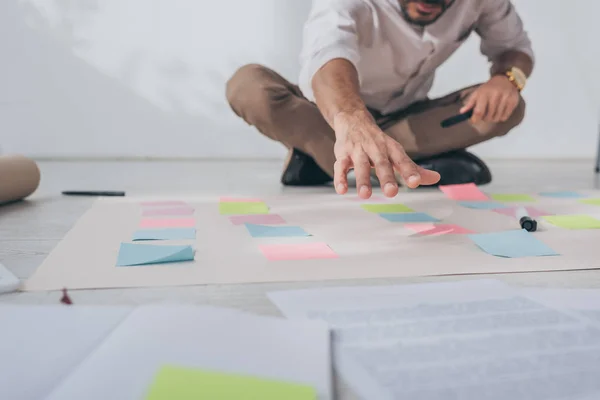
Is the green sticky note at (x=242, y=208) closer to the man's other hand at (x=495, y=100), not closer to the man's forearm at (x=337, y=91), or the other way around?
the man's forearm at (x=337, y=91)

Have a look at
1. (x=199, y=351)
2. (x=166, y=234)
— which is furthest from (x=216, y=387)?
(x=166, y=234)

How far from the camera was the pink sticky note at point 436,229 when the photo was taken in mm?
1082

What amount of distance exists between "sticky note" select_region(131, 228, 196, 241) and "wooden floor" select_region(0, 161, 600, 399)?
14cm

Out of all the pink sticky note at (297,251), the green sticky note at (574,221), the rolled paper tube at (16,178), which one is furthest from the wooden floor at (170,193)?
the green sticky note at (574,221)

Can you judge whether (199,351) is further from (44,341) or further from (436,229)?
(436,229)

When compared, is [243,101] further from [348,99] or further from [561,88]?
[561,88]

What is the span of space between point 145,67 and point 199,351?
2.62m

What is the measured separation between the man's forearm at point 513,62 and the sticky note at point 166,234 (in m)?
1.14

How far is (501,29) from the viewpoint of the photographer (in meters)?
1.79

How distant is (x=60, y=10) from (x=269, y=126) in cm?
156

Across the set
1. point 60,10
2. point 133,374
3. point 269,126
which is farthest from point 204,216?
point 60,10

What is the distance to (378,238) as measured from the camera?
1.05 m

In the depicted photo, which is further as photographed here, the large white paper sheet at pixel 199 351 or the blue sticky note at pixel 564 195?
the blue sticky note at pixel 564 195

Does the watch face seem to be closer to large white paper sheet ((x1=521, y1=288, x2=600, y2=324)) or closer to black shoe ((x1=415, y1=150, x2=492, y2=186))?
black shoe ((x1=415, y1=150, x2=492, y2=186))
